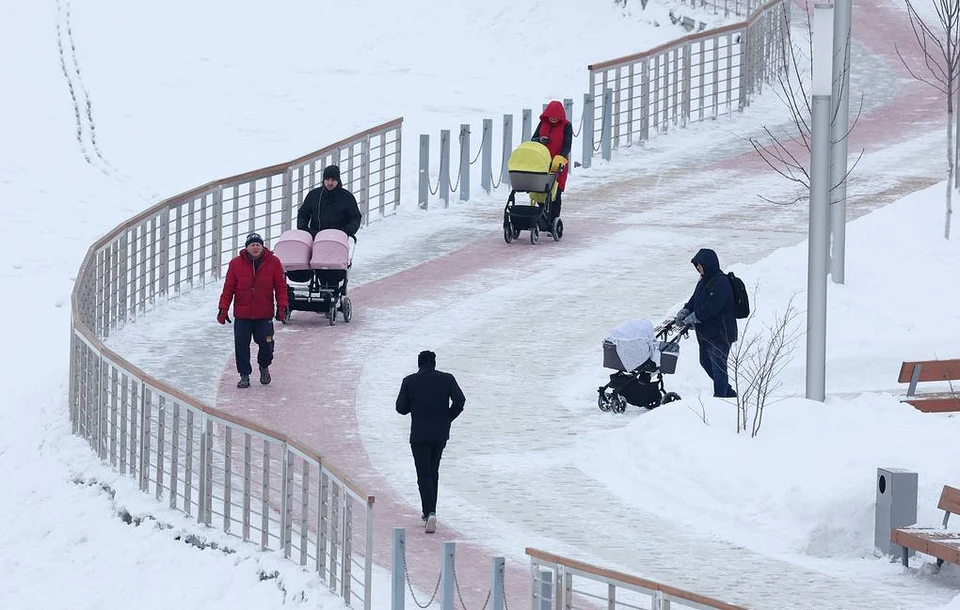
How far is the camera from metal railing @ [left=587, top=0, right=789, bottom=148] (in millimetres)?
34656

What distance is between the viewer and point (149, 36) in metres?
51.2

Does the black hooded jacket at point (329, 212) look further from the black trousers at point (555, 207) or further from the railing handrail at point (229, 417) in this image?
the black trousers at point (555, 207)

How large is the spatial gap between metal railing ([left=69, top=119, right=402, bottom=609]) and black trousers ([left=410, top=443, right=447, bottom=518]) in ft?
1.58

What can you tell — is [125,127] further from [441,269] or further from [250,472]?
[250,472]

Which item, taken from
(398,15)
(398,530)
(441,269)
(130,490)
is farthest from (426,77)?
(398,530)

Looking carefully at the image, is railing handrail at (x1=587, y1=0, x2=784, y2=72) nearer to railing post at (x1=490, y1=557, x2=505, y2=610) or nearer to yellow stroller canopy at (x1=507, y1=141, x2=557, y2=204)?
yellow stroller canopy at (x1=507, y1=141, x2=557, y2=204)

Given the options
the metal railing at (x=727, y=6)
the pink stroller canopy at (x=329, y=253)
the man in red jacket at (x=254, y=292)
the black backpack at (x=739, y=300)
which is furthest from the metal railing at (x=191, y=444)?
the metal railing at (x=727, y=6)

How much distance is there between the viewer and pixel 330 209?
24.0 meters

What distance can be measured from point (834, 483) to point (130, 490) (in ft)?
20.5

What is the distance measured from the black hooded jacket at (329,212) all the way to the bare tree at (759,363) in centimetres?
451

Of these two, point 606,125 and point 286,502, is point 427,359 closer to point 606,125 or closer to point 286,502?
point 286,502

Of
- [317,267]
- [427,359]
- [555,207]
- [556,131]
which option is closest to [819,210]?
[427,359]

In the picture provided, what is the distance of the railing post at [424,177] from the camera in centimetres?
3081

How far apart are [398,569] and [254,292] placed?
7.42m
